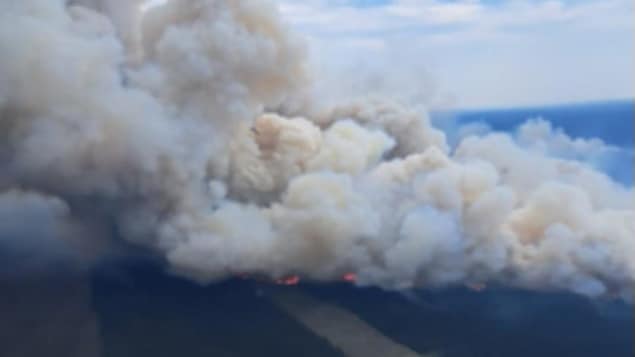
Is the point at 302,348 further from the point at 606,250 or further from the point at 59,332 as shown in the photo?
the point at 606,250

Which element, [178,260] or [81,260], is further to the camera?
[178,260]

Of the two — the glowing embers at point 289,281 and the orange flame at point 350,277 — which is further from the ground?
the orange flame at point 350,277

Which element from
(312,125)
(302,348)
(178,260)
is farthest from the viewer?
(312,125)

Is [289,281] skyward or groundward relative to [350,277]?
groundward

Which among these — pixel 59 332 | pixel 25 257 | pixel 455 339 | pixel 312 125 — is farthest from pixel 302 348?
pixel 312 125

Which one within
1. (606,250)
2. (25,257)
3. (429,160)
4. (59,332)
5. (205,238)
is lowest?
(59,332)

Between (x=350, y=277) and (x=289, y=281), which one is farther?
(x=350, y=277)

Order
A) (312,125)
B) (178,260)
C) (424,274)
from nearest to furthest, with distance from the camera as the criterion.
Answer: (178,260) < (424,274) < (312,125)

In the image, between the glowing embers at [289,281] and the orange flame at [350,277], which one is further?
the orange flame at [350,277]

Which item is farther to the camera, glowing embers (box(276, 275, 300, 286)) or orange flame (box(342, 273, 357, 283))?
orange flame (box(342, 273, 357, 283))

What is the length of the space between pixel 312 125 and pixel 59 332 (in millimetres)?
8925

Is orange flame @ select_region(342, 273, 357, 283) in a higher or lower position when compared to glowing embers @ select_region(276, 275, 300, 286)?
higher

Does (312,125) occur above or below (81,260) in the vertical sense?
above

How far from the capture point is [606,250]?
18484 millimetres
